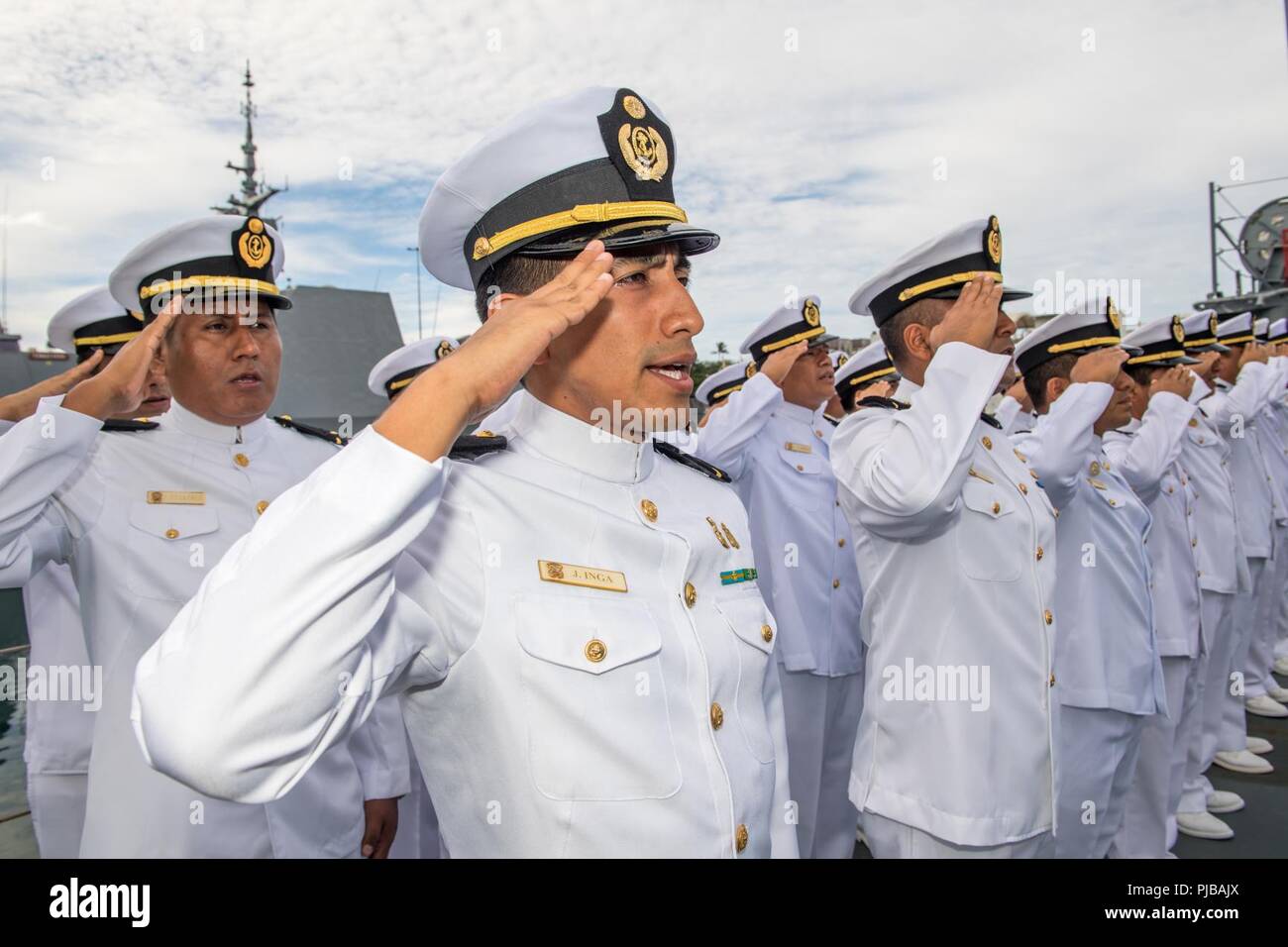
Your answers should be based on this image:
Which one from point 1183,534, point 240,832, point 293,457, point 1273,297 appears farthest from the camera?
point 1273,297

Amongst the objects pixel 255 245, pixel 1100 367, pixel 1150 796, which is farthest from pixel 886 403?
pixel 1150 796

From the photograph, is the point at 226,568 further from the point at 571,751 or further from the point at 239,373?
the point at 239,373

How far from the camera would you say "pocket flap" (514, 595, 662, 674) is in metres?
1.34

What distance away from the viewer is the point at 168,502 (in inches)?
98.8

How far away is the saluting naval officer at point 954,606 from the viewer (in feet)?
7.94

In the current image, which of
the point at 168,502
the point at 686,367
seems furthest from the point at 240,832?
the point at 686,367

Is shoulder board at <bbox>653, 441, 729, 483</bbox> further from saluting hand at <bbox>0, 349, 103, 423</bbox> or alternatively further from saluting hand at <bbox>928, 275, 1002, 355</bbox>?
saluting hand at <bbox>0, 349, 103, 423</bbox>

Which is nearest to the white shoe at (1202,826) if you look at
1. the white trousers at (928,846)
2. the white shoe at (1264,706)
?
the white shoe at (1264,706)

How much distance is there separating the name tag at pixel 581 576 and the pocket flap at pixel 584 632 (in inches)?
1.1

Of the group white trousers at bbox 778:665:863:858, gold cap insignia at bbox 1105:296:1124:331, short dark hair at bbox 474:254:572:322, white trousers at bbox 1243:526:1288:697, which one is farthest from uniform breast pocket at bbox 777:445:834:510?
white trousers at bbox 1243:526:1288:697

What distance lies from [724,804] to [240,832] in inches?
59.0

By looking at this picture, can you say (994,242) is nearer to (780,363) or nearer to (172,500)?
(780,363)

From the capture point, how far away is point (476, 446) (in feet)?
5.08

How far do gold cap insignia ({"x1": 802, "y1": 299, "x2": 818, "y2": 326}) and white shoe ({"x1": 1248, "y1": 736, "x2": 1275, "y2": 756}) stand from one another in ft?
14.1
